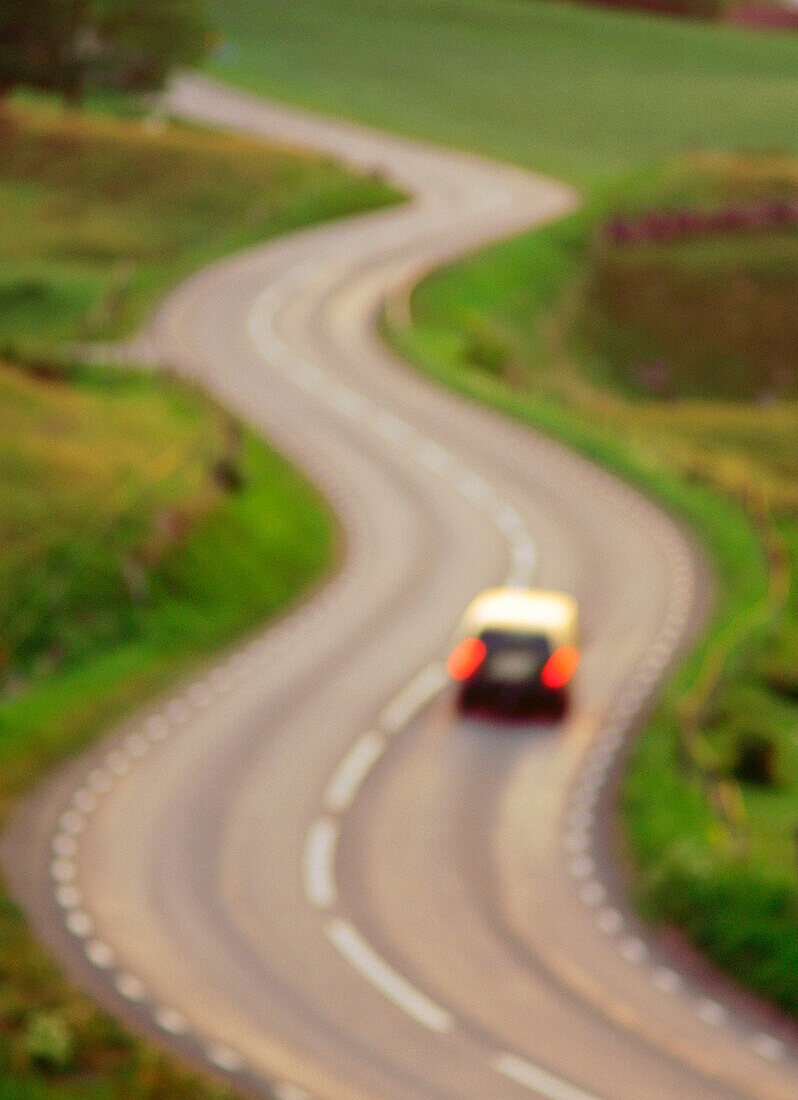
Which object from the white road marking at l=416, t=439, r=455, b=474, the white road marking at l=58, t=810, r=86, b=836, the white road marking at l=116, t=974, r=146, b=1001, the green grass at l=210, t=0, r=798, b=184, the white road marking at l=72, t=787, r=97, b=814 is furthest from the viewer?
the green grass at l=210, t=0, r=798, b=184

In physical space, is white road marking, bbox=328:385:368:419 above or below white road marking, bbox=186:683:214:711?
below

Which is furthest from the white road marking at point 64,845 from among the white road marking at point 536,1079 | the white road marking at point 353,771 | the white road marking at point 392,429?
the white road marking at point 392,429

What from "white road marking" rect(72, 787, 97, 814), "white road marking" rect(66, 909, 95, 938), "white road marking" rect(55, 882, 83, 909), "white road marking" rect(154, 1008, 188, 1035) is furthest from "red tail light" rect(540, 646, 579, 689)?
"white road marking" rect(154, 1008, 188, 1035)

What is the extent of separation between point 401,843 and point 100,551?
1472cm

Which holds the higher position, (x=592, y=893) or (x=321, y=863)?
(x=592, y=893)

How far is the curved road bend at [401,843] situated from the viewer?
20.4 meters

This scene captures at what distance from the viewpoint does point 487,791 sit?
29.2 m

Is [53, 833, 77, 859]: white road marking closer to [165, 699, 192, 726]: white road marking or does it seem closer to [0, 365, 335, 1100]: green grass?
[0, 365, 335, 1100]: green grass

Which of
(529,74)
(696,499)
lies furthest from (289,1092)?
(529,74)

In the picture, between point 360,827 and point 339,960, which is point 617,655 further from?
point 339,960

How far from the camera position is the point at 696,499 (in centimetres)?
4916

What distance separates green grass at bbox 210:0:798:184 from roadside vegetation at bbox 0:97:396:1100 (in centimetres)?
4197

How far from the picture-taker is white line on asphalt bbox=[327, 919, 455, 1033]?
69.1 ft

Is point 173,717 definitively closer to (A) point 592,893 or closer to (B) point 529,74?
(A) point 592,893
